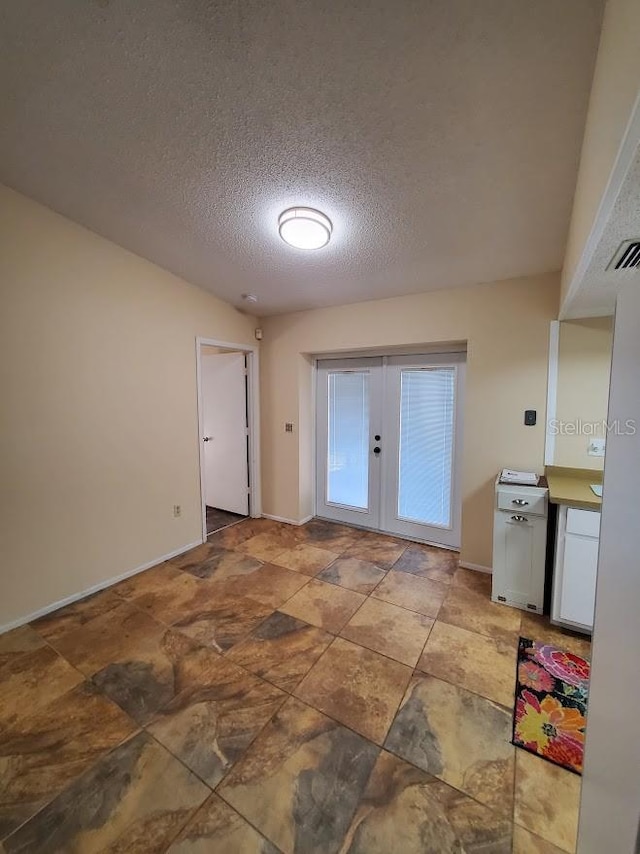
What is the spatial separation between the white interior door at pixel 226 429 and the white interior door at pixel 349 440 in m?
0.90

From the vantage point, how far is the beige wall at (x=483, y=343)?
2.53 metres

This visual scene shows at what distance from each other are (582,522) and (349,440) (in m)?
2.17

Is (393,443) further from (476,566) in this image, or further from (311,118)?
(311,118)

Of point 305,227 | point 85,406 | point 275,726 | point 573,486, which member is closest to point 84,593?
point 85,406

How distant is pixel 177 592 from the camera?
100 inches

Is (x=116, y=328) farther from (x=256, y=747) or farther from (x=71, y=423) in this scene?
(x=256, y=747)

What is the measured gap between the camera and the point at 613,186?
38.1 inches

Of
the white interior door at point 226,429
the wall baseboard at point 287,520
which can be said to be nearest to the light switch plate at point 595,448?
the wall baseboard at point 287,520

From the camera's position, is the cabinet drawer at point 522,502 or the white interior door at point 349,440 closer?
the cabinet drawer at point 522,502

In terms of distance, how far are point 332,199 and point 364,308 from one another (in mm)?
1361

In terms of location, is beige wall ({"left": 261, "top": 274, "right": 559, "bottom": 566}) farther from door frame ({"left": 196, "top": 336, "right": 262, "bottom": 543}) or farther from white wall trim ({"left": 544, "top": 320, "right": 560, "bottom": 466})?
door frame ({"left": 196, "top": 336, "right": 262, "bottom": 543})

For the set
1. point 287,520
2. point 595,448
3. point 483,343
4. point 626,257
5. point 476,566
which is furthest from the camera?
point 287,520

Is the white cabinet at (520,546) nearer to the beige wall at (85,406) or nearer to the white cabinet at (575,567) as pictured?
the white cabinet at (575,567)

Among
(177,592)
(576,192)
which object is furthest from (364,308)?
(177,592)
